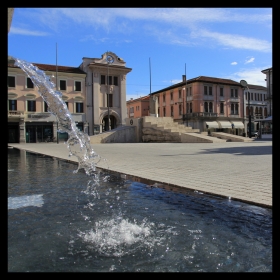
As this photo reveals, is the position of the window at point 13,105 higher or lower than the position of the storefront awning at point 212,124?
higher

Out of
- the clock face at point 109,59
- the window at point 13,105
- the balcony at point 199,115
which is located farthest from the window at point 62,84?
the balcony at point 199,115

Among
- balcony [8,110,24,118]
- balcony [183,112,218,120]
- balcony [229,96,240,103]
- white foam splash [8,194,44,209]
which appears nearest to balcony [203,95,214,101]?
balcony [183,112,218,120]

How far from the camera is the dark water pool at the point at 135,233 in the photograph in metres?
2.57

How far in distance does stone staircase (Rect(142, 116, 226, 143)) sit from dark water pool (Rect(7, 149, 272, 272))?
23.2 meters

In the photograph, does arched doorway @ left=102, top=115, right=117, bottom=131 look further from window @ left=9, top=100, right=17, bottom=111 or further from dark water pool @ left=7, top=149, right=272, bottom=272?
dark water pool @ left=7, top=149, right=272, bottom=272

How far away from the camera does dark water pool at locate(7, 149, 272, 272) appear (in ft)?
8.44

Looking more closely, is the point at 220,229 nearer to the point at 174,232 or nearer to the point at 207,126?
the point at 174,232

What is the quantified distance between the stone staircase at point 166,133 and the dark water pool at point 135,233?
23238 mm

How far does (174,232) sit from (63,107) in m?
4.12

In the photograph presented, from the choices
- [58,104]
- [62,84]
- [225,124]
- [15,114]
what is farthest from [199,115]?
[58,104]

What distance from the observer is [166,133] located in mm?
31047

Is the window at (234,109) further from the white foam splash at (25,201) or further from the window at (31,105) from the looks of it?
the white foam splash at (25,201)

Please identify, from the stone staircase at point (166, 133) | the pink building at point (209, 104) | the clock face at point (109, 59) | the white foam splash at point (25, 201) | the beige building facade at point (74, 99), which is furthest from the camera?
the pink building at point (209, 104)
